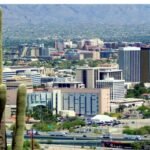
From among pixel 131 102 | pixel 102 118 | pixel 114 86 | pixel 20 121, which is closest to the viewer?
pixel 20 121

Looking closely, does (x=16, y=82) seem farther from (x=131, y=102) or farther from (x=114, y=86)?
(x=114, y=86)

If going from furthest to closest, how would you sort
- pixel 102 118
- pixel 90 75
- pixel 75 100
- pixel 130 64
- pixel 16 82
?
pixel 130 64 < pixel 90 75 < pixel 16 82 < pixel 75 100 < pixel 102 118

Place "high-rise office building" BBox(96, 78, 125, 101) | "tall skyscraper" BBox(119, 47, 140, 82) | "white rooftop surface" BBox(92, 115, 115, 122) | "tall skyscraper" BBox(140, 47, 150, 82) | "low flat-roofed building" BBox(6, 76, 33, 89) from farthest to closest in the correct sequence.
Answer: "tall skyscraper" BBox(119, 47, 140, 82) → "tall skyscraper" BBox(140, 47, 150, 82) → "high-rise office building" BBox(96, 78, 125, 101) → "low flat-roofed building" BBox(6, 76, 33, 89) → "white rooftop surface" BBox(92, 115, 115, 122)

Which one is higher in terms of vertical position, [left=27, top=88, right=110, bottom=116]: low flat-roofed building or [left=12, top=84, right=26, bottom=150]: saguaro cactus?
[left=12, top=84, right=26, bottom=150]: saguaro cactus

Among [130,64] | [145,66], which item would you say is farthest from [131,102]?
[130,64]

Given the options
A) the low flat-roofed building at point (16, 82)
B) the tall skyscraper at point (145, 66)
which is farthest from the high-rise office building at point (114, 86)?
the tall skyscraper at point (145, 66)

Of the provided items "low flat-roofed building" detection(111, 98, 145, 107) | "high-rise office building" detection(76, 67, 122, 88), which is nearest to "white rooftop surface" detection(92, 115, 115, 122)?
"low flat-roofed building" detection(111, 98, 145, 107)

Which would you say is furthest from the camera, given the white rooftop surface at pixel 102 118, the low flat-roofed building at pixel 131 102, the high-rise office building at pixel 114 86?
the high-rise office building at pixel 114 86

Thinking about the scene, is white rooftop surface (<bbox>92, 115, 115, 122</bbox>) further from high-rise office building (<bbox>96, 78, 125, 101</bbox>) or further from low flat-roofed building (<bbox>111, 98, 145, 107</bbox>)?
high-rise office building (<bbox>96, 78, 125, 101</bbox>)

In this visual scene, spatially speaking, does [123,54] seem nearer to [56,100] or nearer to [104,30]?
[56,100]

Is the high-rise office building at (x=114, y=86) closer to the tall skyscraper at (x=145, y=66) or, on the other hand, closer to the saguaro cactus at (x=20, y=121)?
the tall skyscraper at (x=145, y=66)
